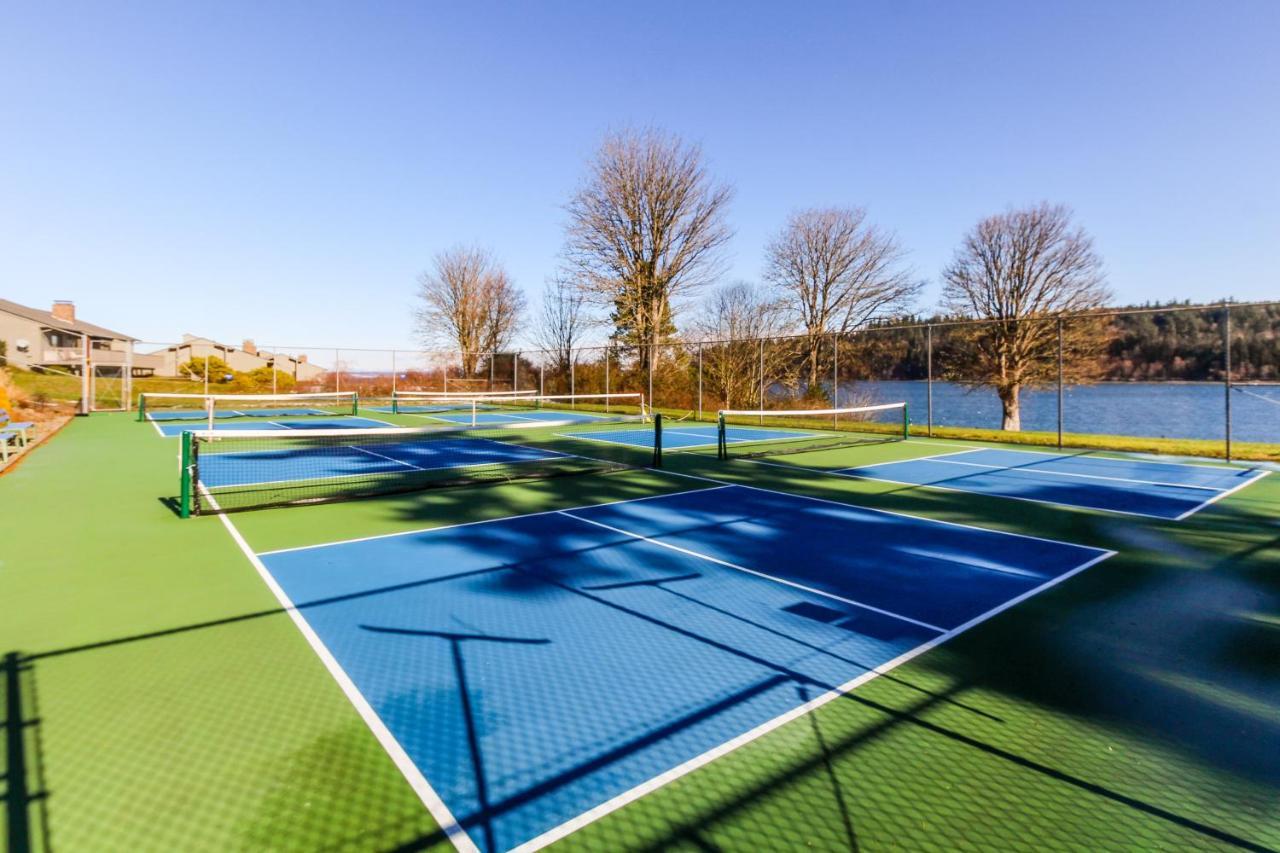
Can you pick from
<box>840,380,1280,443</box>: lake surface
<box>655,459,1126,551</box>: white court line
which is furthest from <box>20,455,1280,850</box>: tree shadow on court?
<box>840,380,1280,443</box>: lake surface

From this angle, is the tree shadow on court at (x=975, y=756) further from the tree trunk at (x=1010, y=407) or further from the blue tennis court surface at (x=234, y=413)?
the tree trunk at (x=1010, y=407)

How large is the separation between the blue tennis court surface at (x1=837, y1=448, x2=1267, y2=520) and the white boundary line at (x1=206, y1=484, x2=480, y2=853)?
852cm

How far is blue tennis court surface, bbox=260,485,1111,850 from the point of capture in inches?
107

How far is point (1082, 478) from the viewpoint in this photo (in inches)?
408

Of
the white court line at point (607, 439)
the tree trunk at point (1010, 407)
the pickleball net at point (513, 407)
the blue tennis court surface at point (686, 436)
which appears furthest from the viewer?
the tree trunk at point (1010, 407)

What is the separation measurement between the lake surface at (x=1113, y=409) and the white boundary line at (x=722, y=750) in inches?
717

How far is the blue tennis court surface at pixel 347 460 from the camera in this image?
10219 mm

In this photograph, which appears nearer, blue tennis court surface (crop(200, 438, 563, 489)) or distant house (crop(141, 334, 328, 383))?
blue tennis court surface (crop(200, 438, 563, 489))

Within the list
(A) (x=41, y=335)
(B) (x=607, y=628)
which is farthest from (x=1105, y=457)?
(A) (x=41, y=335)

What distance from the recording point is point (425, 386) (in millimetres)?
33562

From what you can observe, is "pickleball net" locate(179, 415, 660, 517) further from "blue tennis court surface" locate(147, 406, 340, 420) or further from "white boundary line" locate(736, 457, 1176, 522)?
"blue tennis court surface" locate(147, 406, 340, 420)

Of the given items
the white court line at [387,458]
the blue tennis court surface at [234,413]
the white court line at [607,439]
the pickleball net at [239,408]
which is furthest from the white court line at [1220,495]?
the blue tennis court surface at [234,413]

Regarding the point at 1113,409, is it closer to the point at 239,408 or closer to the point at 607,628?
the point at 607,628

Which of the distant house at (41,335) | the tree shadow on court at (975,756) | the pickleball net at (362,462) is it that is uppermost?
the distant house at (41,335)
